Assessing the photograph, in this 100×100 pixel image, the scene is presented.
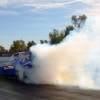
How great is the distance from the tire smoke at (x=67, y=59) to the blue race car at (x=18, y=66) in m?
0.39

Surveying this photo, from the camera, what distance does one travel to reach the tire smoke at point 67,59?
15.7 metres

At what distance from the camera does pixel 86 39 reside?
→ 53.7 ft

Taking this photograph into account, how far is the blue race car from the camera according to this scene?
1624cm

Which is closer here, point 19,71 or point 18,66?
point 19,71

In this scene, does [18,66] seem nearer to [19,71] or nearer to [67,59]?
[19,71]

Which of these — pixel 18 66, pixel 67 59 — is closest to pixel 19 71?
pixel 18 66

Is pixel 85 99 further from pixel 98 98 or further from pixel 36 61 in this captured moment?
pixel 36 61

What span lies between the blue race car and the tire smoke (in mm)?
389

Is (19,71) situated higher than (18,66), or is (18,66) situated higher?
(18,66)

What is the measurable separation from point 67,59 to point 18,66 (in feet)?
9.19

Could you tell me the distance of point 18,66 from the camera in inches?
657

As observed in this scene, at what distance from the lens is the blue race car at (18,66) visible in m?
16.2

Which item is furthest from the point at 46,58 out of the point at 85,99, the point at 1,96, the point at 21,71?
the point at 85,99

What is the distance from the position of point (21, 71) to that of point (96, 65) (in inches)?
403
